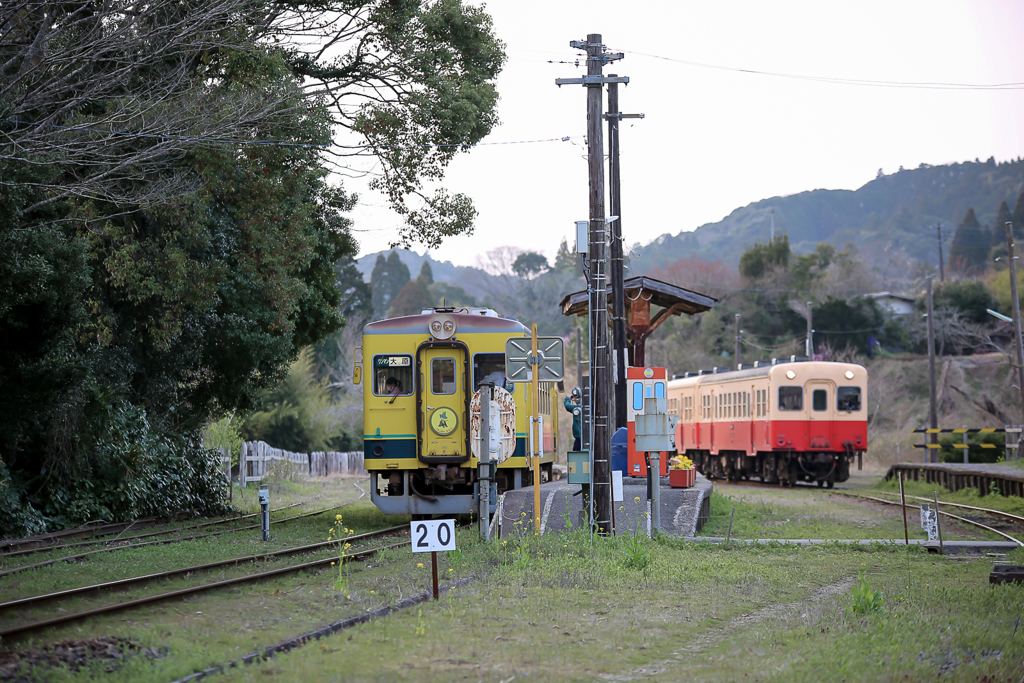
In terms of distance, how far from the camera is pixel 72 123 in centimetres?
1491

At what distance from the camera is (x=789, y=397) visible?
28859 mm

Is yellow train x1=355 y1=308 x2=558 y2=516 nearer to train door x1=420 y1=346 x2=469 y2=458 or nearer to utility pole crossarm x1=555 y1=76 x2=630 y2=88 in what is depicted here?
train door x1=420 y1=346 x2=469 y2=458

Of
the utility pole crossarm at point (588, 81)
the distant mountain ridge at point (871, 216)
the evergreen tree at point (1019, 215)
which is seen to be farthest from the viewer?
the distant mountain ridge at point (871, 216)

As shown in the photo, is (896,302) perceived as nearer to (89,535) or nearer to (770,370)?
(770,370)

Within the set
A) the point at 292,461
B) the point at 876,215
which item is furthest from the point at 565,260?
the point at 876,215

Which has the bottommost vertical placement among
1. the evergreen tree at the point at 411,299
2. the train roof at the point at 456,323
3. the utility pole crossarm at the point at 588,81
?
the train roof at the point at 456,323

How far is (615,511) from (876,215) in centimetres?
16315

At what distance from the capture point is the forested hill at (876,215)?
→ 145 m

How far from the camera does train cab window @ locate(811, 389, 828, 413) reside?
1134 inches

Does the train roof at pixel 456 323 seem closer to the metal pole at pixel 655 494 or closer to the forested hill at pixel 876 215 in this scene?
the metal pole at pixel 655 494

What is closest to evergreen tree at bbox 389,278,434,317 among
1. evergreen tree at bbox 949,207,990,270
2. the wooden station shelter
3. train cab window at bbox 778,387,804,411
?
evergreen tree at bbox 949,207,990,270

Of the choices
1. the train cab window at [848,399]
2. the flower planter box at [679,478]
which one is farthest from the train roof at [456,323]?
the train cab window at [848,399]

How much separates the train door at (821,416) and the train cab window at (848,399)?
158 mm

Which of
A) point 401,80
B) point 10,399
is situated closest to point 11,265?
point 10,399
